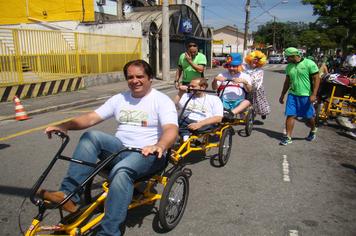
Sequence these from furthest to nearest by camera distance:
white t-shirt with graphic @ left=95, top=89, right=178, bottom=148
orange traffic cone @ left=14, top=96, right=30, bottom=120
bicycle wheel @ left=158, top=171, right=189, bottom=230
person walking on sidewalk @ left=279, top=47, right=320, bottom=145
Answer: orange traffic cone @ left=14, top=96, right=30, bottom=120 → person walking on sidewalk @ left=279, top=47, right=320, bottom=145 → white t-shirt with graphic @ left=95, top=89, right=178, bottom=148 → bicycle wheel @ left=158, top=171, right=189, bottom=230

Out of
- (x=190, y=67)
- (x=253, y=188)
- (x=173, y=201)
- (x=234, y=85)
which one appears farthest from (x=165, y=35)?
(x=173, y=201)

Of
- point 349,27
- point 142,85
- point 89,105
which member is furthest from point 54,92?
point 349,27

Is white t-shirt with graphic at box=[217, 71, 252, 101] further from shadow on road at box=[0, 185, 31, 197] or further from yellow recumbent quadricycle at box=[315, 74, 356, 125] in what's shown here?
shadow on road at box=[0, 185, 31, 197]

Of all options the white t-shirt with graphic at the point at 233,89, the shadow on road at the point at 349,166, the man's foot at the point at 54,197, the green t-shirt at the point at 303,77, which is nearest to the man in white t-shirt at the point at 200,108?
the white t-shirt with graphic at the point at 233,89

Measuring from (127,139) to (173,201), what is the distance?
2.47 ft

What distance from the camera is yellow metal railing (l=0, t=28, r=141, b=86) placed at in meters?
11.1

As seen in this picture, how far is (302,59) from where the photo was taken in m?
6.27

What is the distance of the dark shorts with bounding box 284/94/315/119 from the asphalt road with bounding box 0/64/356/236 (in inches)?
23.0

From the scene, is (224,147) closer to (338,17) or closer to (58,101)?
(58,101)

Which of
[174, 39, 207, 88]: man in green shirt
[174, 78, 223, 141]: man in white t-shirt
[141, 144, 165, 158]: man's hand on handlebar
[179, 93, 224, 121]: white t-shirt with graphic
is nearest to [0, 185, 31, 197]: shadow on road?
[141, 144, 165, 158]: man's hand on handlebar

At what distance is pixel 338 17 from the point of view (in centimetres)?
2336

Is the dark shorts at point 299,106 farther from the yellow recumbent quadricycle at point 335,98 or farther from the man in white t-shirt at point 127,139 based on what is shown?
the man in white t-shirt at point 127,139

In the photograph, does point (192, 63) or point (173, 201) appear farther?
point (192, 63)

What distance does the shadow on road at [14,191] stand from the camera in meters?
3.98
